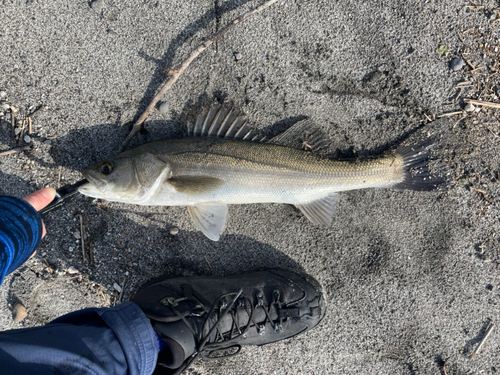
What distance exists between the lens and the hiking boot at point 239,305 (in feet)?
10.1

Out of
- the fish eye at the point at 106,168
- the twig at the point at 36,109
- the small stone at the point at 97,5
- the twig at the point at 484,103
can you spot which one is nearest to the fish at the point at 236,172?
the fish eye at the point at 106,168

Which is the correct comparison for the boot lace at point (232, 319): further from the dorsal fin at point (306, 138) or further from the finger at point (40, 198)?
the dorsal fin at point (306, 138)

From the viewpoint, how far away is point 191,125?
3.21 metres

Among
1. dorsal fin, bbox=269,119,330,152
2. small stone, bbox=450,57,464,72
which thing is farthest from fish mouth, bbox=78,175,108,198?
small stone, bbox=450,57,464,72

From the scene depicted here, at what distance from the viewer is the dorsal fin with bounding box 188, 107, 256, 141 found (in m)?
3.18

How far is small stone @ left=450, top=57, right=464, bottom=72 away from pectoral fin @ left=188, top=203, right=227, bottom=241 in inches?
109

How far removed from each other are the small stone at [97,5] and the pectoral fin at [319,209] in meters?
2.87

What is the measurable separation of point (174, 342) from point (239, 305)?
754 millimetres

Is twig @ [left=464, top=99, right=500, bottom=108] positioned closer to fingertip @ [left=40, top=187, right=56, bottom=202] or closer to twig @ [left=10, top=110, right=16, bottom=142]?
fingertip @ [left=40, top=187, right=56, bottom=202]

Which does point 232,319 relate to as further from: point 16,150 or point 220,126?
point 16,150

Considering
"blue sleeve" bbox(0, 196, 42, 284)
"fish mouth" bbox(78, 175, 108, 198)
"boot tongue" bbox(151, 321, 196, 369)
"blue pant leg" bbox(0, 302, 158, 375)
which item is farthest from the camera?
"fish mouth" bbox(78, 175, 108, 198)

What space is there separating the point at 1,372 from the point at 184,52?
2966 mm

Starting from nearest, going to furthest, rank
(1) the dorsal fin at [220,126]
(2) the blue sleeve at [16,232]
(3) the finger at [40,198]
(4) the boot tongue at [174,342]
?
(2) the blue sleeve at [16,232] < (3) the finger at [40,198] < (4) the boot tongue at [174,342] < (1) the dorsal fin at [220,126]

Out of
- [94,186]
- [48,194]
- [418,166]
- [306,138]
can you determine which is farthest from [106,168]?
[418,166]
